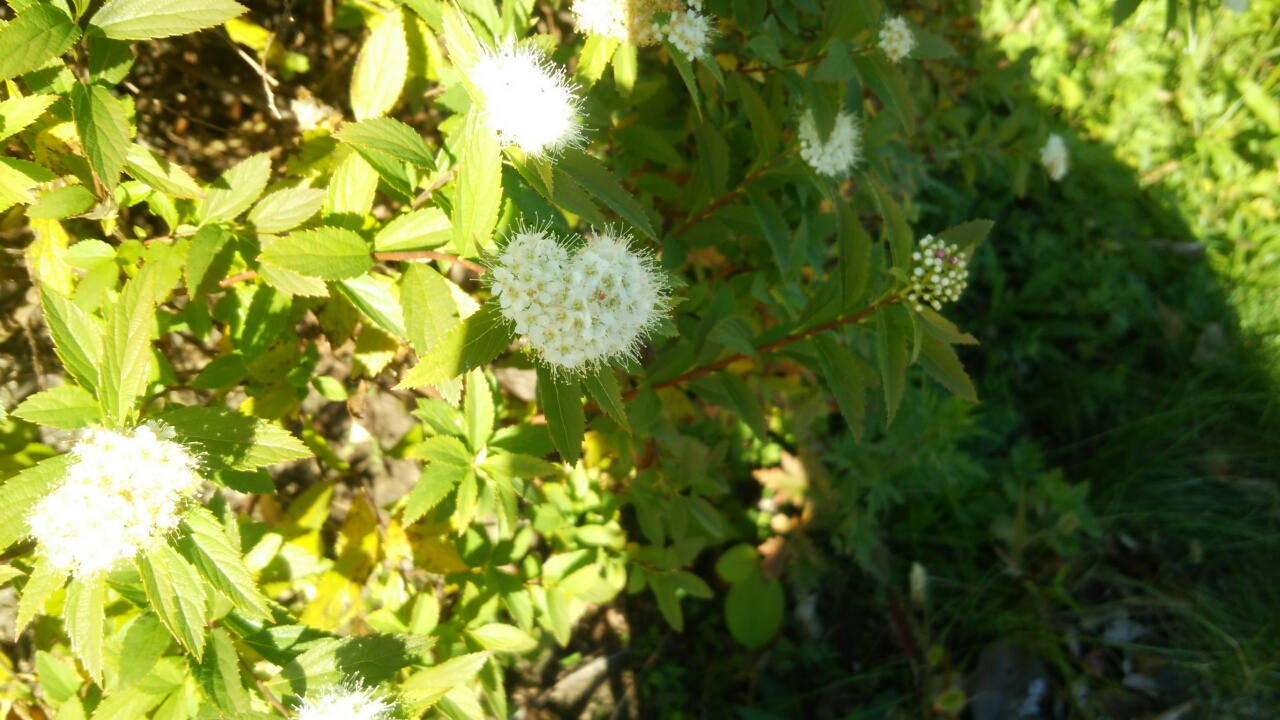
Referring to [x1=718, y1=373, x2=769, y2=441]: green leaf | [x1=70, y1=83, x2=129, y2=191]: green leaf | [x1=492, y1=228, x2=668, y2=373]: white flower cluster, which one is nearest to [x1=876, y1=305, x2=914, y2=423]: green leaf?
[x1=718, y1=373, x2=769, y2=441]: green leaf

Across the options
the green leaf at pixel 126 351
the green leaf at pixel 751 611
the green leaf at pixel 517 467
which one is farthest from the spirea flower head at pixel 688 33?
the green leaf at pixel 751 611

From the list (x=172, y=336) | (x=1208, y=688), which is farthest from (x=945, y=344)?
(x=1208, y=688)

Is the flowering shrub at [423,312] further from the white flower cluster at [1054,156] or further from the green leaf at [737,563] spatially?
the white flower cluster at [1054,156]

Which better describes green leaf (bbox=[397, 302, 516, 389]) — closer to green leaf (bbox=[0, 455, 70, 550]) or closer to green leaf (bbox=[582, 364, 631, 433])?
green leaf (bbox=[582, 364, 631, 433])

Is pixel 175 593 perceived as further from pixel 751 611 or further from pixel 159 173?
pixel 751 611

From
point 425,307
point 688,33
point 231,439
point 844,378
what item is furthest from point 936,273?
point 231,439
